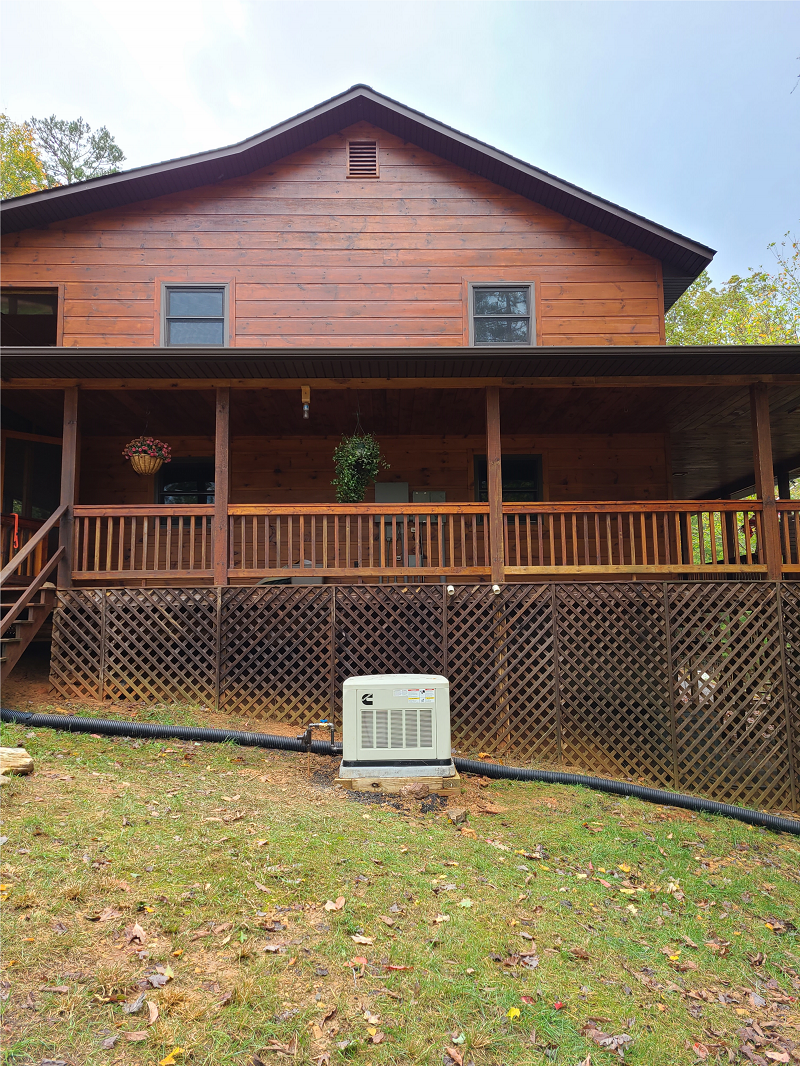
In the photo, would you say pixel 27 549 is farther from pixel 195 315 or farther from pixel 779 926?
pixel 779 926

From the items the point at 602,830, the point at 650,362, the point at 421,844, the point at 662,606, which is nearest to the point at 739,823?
the point at 602,830

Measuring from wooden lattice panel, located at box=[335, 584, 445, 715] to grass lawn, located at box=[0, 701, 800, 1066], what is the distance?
262 centimetres

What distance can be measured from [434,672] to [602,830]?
2.95m

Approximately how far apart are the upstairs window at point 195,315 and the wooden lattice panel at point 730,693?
747 centimetres

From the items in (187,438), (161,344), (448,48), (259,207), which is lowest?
(187,438)

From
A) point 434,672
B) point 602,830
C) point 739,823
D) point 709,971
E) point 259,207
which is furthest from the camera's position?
point 259,207

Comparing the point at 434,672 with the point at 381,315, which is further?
the point at 381,315

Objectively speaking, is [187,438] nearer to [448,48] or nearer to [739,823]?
[448,48]

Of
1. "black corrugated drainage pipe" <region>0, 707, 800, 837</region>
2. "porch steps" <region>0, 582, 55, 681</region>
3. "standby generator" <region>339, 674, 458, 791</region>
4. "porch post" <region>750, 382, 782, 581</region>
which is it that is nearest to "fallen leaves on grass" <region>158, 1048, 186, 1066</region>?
"standby generator" <region>339, 674, 458, 791</region>

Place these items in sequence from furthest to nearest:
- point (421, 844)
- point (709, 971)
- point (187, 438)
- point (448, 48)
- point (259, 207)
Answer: point (187, 438) → point (259, 207) → point (448, 48) → point (421, 844) → point (709, 971)

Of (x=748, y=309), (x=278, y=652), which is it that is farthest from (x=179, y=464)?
(x=748, y=309)

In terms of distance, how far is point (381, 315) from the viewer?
35.0ft

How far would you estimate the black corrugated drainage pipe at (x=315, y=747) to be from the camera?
717cm

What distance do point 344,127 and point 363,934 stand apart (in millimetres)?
11401
